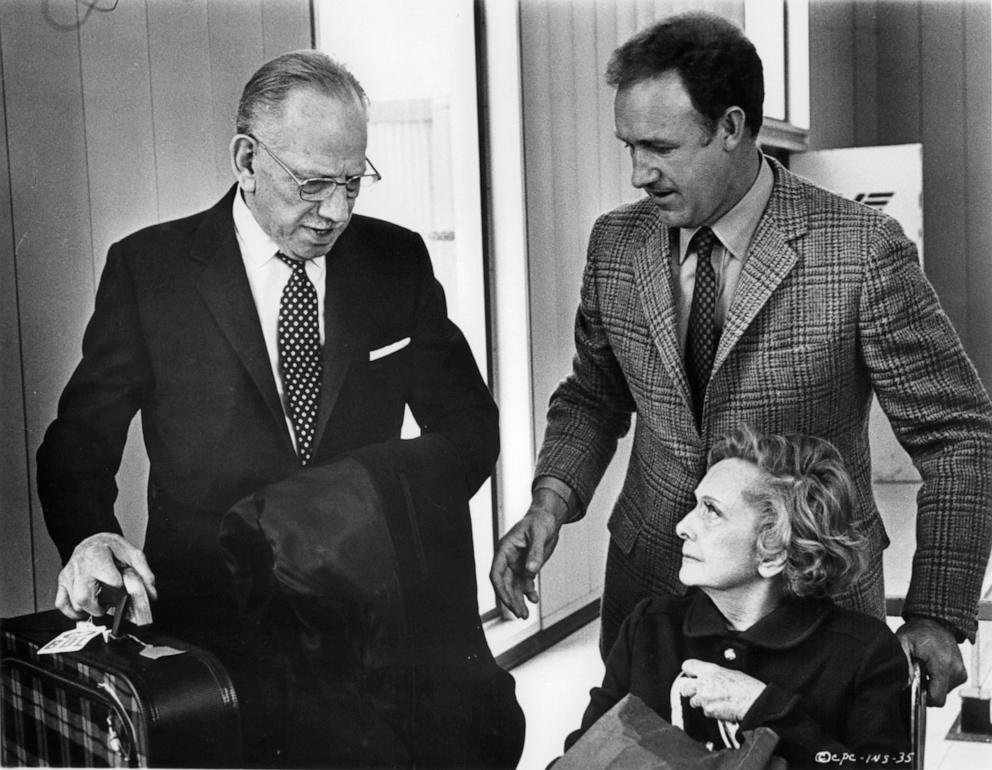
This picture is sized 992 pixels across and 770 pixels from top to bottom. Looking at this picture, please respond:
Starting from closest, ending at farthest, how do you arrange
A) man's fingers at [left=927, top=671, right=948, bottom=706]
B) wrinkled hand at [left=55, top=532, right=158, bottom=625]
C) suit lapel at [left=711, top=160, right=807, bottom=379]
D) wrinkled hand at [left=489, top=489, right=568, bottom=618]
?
man's fingers at [left=927, top=671, right=948, bottom=706] → suit lapel at [left=711, top=160, right=807, bottom=379] → wrinkled hand at [left=55, top=532, right=158, bottom=625] → wrinkled hand at [left=489, top=489, right=568, bottom=618]

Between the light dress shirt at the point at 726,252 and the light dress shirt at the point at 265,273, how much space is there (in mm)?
631

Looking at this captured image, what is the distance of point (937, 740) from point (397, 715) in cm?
187

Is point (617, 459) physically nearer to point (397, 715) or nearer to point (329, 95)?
point (397, 715)

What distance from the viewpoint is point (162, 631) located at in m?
2.01

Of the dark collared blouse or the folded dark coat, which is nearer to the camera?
the dark collared blouse

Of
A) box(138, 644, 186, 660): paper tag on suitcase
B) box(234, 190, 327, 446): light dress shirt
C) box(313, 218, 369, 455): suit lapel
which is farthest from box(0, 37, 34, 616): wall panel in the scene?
box(313, 218, 369, 455): suit lapel

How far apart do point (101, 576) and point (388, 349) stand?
0.63 metres

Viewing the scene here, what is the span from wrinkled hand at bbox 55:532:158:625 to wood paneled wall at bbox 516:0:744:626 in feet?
2.32

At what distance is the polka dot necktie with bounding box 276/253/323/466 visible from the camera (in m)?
2.01

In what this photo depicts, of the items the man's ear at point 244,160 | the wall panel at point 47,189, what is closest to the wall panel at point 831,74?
the man's ear at point 244,160

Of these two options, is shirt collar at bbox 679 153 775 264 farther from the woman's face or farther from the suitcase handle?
the suitcase handle

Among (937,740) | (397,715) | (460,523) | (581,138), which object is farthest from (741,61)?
(937,740)

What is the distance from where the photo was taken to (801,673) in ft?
6.07

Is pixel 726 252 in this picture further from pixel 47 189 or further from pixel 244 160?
pixel 47 189
